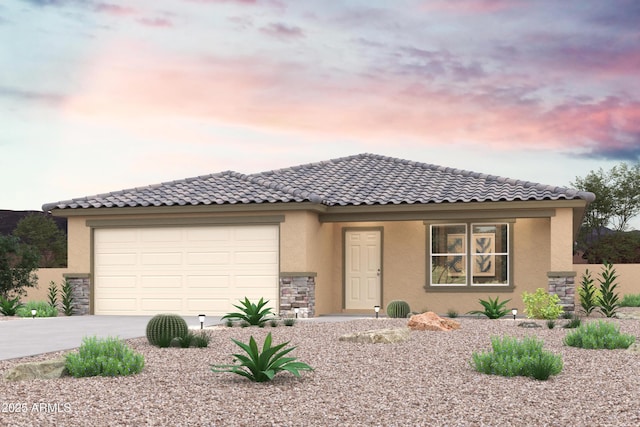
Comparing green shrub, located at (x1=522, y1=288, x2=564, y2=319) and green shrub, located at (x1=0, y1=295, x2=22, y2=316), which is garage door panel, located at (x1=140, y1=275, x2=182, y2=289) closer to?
green shrub, located at (x1=0, y1=295, x2=22, y2=316)

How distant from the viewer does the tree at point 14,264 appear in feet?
75.7

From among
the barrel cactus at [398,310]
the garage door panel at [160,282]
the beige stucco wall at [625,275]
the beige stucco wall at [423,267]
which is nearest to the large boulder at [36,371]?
the barrel cactus at [398,310]

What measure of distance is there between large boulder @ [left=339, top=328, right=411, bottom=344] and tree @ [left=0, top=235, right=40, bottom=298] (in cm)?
1340

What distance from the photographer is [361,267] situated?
72.8 ft

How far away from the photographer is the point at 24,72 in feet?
79.1

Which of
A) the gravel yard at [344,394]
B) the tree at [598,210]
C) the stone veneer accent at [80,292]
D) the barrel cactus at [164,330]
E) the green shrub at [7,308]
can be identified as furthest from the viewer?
the tree at [598,210]

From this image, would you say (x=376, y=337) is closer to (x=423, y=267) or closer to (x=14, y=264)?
(x=423, y=267)

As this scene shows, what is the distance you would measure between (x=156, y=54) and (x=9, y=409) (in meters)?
15.5

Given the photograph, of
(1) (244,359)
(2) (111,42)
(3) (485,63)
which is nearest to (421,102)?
(3) (485,63)

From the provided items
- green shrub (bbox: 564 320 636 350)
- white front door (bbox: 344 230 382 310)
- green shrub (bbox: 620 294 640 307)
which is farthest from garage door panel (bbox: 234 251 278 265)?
green shrub (bbox: 620 294 640 307)

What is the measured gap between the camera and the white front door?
22078 millimetres

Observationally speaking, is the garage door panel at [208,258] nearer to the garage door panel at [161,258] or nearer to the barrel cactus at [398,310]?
the garage door panel at [161,258]

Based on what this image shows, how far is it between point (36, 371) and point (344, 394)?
141 inches

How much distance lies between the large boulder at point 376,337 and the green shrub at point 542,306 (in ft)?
21.2
